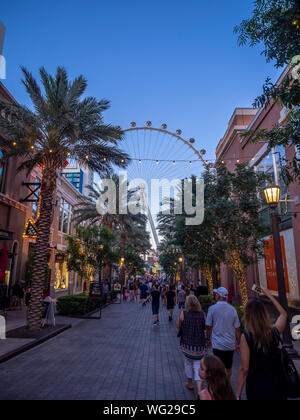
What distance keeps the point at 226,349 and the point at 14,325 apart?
10736 mm

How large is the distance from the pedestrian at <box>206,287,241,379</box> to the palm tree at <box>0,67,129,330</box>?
341 inches

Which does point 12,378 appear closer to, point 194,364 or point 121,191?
point 194,364

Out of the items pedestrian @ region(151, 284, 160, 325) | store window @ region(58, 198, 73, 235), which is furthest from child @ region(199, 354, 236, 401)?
store window @ region(58, 198, 73, 235)

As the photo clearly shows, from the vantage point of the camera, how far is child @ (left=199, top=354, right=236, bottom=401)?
8.31ft

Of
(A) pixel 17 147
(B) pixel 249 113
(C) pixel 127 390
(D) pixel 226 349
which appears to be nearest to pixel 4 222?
(A) pixel 17 147

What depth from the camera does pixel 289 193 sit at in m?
14.6

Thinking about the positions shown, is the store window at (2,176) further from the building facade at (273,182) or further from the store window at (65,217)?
the building facade at (273,182)

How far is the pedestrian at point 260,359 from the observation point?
290 centimetres

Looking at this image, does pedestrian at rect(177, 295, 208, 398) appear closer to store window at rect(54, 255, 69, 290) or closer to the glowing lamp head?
the glowing lamp head

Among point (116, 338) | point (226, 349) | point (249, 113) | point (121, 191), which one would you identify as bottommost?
point (116, 338)

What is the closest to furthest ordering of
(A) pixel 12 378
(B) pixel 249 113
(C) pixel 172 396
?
(C) pixel 172 396
(A) pixel 12 378
(B) pixel 249 113

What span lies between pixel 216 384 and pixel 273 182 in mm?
15889

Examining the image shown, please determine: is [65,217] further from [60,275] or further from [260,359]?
[260,359]
